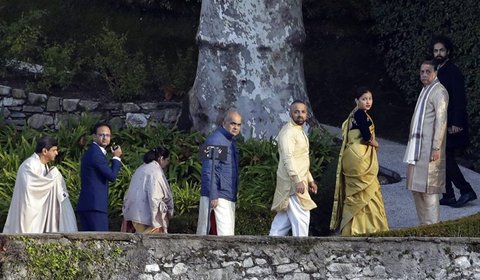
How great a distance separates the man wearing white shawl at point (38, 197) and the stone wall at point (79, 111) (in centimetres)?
506

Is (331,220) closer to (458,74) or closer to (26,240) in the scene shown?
(458,74)

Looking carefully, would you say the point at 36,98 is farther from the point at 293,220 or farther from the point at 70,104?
the point at 293,220

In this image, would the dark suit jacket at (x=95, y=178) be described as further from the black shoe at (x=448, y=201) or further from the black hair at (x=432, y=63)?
the black shoe at (x=448, y=201)

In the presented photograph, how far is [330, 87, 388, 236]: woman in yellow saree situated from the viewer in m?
15.6

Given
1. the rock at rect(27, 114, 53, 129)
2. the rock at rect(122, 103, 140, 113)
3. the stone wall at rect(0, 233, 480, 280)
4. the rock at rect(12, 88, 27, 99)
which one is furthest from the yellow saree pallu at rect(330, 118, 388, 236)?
the rock at rect(12, 88, 27, 99)

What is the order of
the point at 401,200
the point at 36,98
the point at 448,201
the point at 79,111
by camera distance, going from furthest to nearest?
the point at 36,98 → the point at 79,111 → the point at 401,200 → the point at 448,201

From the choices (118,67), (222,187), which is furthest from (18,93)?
(222,187)

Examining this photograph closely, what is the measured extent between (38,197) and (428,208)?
3.64 meters

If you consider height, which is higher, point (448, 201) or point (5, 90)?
point (5, 90)

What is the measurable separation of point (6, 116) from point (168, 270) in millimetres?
6959

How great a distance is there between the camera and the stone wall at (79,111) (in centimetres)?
2017

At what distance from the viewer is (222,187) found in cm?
1516

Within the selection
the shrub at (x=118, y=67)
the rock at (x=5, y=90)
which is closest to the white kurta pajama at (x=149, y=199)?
the shrub at (x=118, y=67)

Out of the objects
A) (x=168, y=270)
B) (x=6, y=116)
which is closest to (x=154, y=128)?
(x=6, y=116)
